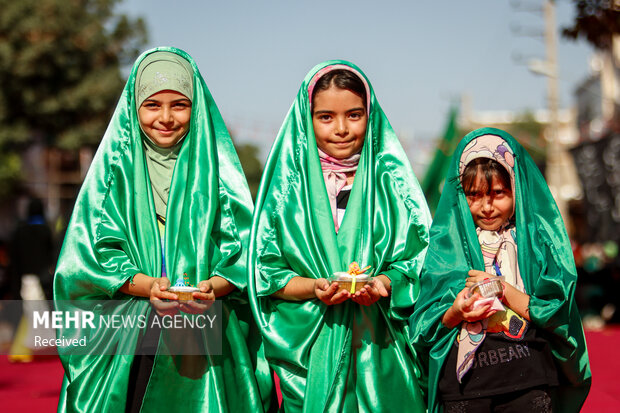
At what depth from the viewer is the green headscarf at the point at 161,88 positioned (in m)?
3.19

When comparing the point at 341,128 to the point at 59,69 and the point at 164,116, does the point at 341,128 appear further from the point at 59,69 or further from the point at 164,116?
the point at 59,69

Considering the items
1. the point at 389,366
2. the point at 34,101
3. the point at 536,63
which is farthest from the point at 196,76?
the point at 536,63

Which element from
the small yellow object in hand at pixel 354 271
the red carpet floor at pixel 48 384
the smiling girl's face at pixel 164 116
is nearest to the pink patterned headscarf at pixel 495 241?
the small yellow object in hand at pixel 354 271

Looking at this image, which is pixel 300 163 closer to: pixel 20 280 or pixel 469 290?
pixel 469 290

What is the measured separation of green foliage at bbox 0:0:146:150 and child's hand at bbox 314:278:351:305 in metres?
18.1

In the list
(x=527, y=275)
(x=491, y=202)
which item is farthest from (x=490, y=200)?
(x=527, y=275)

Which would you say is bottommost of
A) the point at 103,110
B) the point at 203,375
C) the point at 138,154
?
the point at 203,375

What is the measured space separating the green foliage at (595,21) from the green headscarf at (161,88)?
15.4 ft

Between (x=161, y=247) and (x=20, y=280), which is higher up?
(x=161, y=247)

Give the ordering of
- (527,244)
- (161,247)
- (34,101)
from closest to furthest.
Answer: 1. (527,244)
2. (161,247)
3. (34,101)

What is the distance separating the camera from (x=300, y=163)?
3.21 m

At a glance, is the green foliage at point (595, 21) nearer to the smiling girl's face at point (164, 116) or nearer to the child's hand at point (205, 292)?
the smiling girl's face at point (164, 116)

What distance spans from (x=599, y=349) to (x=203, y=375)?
7.77 m

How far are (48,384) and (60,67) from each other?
14452 mm
